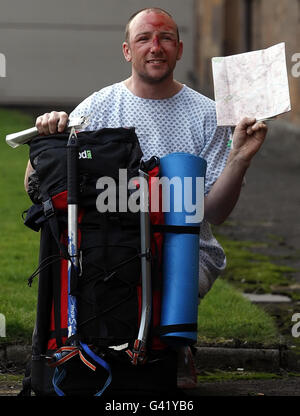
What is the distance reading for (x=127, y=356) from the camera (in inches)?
141

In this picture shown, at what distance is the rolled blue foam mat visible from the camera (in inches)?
142

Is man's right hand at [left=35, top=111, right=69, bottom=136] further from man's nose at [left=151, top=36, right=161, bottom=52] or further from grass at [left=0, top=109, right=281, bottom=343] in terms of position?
grass at [left=0, top=109, right=281, bottom=343]

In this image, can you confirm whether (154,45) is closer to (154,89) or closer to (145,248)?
(154,89)

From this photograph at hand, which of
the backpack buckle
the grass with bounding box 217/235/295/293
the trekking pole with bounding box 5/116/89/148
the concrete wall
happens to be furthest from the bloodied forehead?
the concrete wall

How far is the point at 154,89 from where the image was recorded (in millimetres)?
4043

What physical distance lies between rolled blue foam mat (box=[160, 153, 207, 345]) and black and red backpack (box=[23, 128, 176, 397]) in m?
0.04

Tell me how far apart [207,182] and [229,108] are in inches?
15.8

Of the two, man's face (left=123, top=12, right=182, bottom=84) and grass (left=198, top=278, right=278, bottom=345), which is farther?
A: grass (left=198, top=278, right=278, bottom=345)

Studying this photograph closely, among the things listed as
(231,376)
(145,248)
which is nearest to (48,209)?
(145,248)

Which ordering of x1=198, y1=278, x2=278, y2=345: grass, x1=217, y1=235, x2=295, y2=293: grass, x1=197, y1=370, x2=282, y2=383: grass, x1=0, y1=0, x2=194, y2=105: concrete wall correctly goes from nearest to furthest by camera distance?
x1=197, y1=370, x2=282, y2=383: grass
x1=198, y1=278, x2=278, y2=345: grass
x1=217, y1=235, x2=295, y2=293: grass
x1=0, y1=0, x2=194, y2=105: concrete wall

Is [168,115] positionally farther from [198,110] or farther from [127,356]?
[127,356]

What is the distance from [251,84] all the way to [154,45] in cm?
43

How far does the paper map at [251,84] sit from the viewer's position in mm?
3697

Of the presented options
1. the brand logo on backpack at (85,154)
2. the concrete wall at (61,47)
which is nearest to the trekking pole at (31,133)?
the brand logo on backpack at (85,154)
